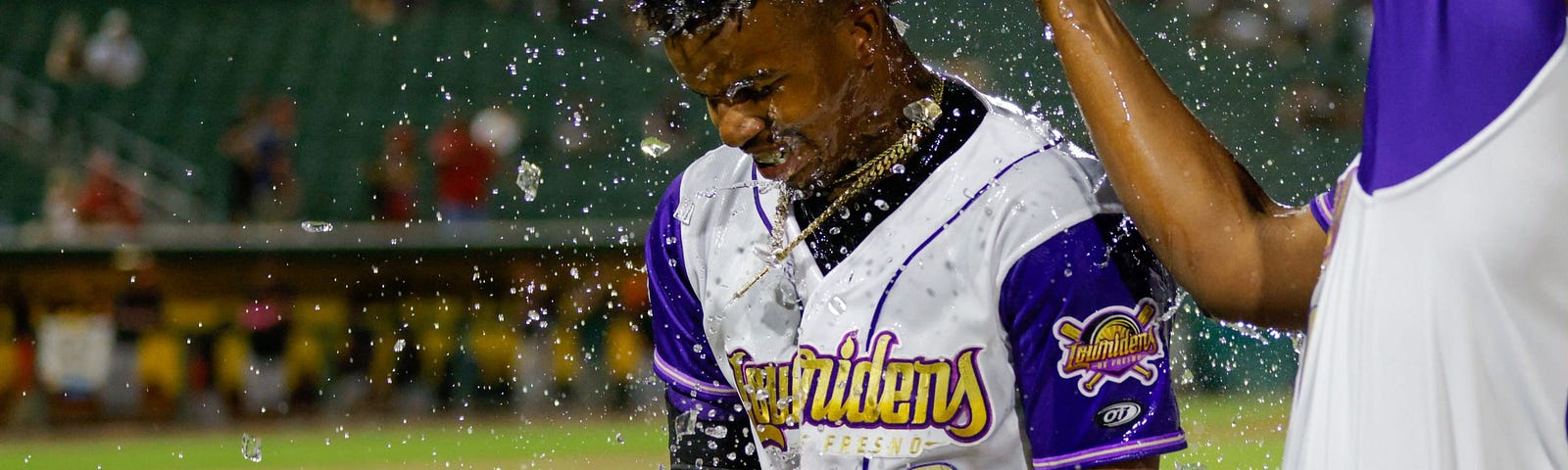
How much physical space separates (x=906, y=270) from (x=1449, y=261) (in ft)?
3.53

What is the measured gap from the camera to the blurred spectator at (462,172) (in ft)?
39.5

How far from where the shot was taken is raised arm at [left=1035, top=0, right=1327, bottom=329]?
1587 millimetres

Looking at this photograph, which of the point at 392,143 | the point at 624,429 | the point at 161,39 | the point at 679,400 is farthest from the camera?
the point at 161,39

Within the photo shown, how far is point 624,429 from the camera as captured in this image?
11.1 meters

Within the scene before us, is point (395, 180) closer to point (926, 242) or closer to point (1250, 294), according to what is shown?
point (926, 242)

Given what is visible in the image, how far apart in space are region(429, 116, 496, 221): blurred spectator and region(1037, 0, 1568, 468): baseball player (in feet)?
35.7

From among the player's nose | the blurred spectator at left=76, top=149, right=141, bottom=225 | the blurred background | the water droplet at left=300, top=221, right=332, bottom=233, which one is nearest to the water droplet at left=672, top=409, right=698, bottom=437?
the player's nose

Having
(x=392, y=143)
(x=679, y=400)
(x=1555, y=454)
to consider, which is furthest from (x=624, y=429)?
(x=1555, y=454)

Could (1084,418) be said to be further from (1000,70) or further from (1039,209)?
(1000,70)

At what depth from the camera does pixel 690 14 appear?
2092mm

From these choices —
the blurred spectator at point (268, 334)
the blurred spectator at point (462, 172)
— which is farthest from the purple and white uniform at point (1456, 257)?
the blurred spectator at point (462, 172)

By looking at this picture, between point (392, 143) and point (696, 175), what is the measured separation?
10496 millimetres

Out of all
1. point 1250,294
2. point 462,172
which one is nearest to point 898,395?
point 1250,294

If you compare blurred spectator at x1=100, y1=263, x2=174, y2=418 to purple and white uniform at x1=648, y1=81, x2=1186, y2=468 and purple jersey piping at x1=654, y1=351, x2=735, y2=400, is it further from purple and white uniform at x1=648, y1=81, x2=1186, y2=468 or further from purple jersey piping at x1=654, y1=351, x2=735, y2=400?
purple and white uniform at x1=648, y1=81, x2=1186, y2=468
